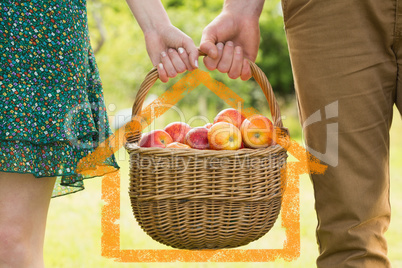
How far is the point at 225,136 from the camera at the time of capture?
4.81 ft

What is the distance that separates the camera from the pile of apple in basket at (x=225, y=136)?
147cm

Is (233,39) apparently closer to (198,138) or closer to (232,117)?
(232,117)

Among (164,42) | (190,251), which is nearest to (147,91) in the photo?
(164,42)

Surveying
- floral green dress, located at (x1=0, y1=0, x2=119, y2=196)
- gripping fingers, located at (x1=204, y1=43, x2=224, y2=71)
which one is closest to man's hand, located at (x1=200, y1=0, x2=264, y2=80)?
gripping fingers, located at (x1=204, y1=43, x2=224, y2=71)

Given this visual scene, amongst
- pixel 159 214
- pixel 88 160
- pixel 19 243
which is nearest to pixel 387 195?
pixel 159 214

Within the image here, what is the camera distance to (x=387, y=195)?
4.62 feet

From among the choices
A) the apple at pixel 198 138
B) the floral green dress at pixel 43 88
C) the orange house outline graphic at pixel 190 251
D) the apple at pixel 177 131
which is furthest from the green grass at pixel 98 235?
the floral green dress at pixel 43 88

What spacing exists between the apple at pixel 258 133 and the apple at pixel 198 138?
0.13 metres

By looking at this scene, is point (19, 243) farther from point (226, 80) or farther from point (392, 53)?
point (226, 80)

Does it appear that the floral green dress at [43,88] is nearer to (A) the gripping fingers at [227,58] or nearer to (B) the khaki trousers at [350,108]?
(A) the gripping fingers at [227,58]

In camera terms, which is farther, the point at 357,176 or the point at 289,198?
the point at 289,198

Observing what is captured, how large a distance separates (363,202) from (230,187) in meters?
0.38

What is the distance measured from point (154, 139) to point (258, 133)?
0.33 meters

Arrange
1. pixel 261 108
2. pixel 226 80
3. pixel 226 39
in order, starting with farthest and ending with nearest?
pixel 261 108 → pixel 226 80 → pixel 226 39
